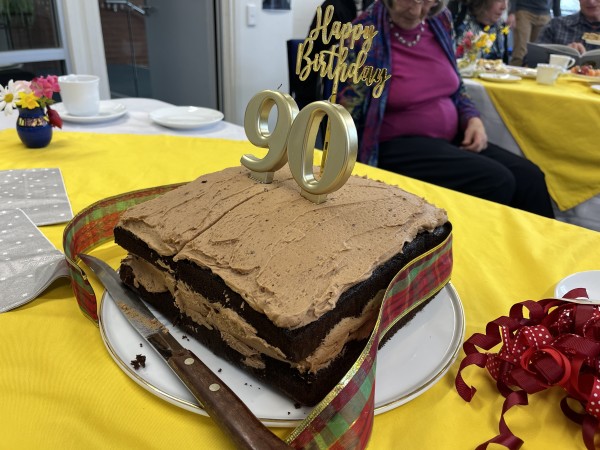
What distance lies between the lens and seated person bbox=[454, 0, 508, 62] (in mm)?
3537

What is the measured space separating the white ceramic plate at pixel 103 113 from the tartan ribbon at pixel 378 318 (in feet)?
2.64

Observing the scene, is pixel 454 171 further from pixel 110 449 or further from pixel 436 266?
pixel 110 449

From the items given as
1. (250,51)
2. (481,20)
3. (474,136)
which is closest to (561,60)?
(474,136)

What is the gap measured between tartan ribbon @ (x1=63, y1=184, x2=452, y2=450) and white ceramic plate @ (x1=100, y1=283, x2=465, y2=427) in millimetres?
39

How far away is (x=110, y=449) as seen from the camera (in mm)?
496

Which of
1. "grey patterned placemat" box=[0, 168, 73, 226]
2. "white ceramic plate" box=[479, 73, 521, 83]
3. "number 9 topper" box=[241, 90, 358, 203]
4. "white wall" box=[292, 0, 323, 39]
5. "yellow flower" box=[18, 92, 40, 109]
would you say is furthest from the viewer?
"white wall" box=[292, 0, 323, 39]

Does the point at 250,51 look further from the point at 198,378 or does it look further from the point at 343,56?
the point at 198,378

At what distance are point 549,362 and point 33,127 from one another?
4.56 ft

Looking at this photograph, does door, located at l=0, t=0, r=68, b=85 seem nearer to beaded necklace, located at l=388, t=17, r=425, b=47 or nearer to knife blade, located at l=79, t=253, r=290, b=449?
beaded necklace, located at l=388, t=17, r=425, b=47

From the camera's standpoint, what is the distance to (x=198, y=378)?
541 mm

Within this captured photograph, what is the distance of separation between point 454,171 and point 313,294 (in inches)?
61.6

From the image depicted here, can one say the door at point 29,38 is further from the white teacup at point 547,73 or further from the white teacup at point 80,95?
the white teacup at point 547,73

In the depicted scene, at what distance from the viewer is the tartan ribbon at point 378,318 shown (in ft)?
1.59

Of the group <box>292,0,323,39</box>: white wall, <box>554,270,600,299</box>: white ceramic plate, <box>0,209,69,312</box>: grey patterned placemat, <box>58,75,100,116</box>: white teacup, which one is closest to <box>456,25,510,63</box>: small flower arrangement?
<box>292,0,323,39</box>: white wall
